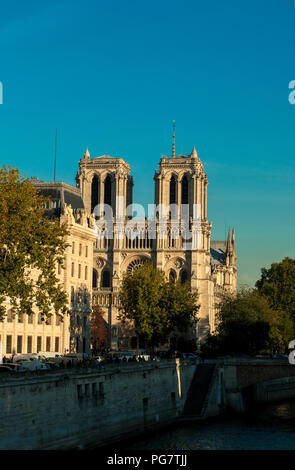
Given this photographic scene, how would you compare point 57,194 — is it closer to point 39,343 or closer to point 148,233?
point 39,343

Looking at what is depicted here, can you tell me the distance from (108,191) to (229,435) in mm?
96149

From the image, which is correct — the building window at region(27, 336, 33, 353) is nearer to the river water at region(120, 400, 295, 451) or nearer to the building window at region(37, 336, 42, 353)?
the building window at region(37, 336, 42, 353)

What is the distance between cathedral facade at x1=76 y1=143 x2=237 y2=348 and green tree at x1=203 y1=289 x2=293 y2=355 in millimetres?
31071

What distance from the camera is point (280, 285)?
422ft

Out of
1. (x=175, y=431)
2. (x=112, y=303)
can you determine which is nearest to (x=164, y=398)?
(x=175, y=431)

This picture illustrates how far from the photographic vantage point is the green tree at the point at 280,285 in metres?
124

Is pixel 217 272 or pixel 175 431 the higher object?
pixel 217 272

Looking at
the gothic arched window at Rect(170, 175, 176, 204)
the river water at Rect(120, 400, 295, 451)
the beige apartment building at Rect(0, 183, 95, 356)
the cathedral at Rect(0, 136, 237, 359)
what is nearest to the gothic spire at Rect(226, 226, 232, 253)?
the cathedral at Rect(0, 136, 237, 359)

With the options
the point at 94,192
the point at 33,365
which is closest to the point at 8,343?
the point at 33,365

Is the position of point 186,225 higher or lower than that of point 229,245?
lower

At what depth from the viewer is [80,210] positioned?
316ft

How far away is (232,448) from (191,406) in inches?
619
